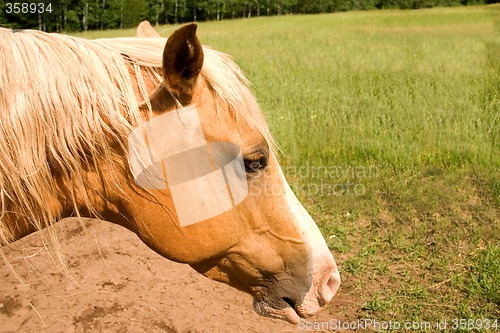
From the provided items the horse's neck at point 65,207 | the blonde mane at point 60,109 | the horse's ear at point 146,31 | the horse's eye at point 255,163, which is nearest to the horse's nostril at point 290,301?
the horse's eye at point 255,163

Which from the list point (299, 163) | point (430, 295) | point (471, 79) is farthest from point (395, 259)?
point (471, 79)

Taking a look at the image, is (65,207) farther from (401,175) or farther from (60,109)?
(401,175)

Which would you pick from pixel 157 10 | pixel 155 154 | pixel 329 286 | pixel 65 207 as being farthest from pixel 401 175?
pixel 157 10

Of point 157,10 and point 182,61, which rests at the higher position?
point 157,10

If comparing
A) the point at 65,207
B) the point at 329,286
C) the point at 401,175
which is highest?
the point at 65,207

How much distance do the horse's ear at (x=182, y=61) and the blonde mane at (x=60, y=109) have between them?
10 cm

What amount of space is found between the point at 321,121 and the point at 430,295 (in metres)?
3.61

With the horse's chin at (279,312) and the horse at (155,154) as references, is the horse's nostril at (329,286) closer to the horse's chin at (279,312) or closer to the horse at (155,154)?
the horse at (155,154)

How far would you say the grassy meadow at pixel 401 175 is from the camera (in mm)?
3586

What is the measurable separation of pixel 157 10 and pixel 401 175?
3590 cm

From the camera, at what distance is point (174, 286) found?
3.65m

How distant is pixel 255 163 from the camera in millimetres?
1643

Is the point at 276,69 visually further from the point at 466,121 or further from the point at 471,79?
the point at 466,121

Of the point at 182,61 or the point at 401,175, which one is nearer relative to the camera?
the point at 182,61
